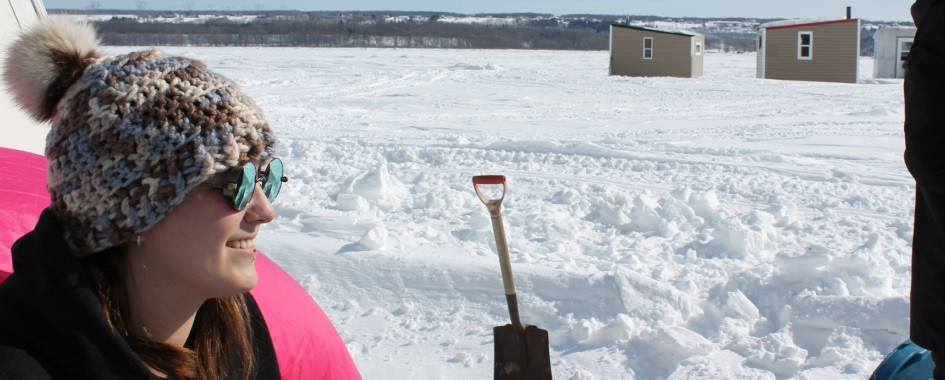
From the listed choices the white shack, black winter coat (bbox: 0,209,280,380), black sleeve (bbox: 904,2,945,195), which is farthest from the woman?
the white shack

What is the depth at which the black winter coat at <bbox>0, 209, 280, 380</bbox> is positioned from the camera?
128 centimetres

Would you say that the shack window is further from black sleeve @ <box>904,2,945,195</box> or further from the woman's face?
the woman's face

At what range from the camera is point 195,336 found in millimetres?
1654

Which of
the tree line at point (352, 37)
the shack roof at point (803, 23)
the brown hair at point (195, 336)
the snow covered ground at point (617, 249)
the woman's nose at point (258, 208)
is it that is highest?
the tree line at point (352, 37)

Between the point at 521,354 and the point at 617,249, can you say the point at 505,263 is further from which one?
the point at 617,249

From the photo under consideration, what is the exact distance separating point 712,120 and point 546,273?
9.63 meters

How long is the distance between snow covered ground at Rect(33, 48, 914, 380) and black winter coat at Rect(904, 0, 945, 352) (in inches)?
57.6

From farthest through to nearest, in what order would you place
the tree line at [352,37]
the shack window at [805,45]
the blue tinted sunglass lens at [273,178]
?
the tree line at [352,37]
the shack window at [805,45]
the blue tinted sunglass lens at [273,178]

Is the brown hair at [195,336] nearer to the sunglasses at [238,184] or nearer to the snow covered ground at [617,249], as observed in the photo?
the sunglasses at [238,184]

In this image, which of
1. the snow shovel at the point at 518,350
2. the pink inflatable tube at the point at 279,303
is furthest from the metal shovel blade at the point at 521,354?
the pink inflatable tube at the point at 279,303

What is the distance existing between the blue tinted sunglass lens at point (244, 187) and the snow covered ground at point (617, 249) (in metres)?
2.07

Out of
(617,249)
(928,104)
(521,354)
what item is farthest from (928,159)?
(617,249)

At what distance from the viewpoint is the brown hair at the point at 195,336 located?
144 cm

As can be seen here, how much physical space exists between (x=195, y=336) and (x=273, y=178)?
0.36 metres
